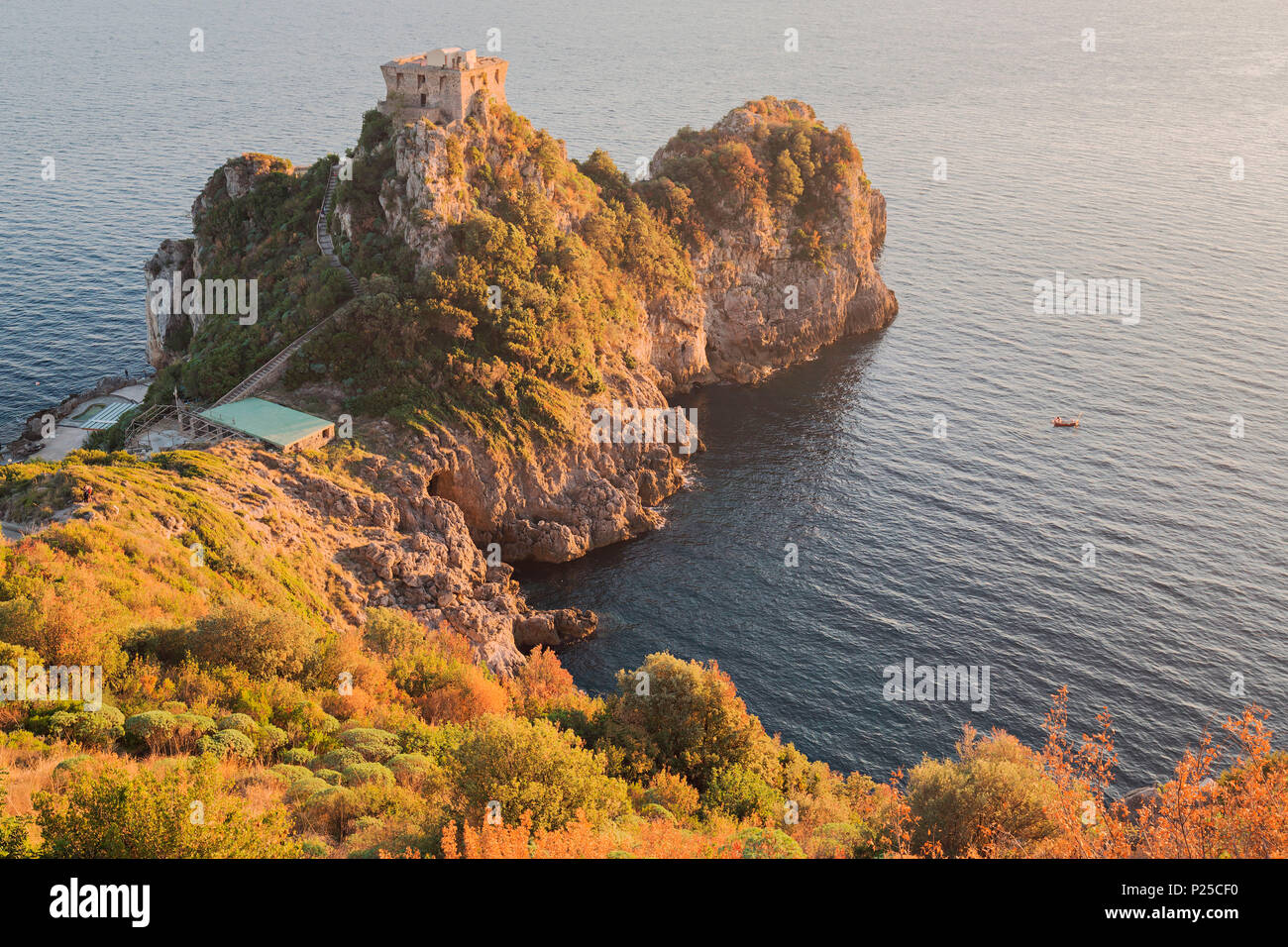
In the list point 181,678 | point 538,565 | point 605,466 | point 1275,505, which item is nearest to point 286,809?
point 181,678

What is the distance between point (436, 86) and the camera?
7962 centimetres

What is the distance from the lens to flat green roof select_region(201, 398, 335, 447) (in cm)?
6394

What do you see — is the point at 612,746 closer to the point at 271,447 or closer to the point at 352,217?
the point at 271,447

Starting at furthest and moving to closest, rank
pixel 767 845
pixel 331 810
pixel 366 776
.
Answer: pixel 366 776 < pixel 331 810 < pixel 767 845

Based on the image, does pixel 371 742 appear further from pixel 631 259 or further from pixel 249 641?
pixel 631 259

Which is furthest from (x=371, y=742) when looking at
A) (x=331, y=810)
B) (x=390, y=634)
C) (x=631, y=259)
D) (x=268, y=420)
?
(x=631, y=259)

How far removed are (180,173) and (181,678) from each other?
14278cm

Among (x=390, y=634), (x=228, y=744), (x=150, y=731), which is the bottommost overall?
(x=390, y=634)

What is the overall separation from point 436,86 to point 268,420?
3363 centimetres

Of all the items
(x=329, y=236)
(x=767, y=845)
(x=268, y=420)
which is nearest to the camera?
(x=767, y=845)

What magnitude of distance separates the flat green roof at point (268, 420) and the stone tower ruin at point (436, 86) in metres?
29.9

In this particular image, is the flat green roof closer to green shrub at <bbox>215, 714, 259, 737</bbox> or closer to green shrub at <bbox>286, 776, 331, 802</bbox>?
green shrub at <bbox>215, 714, 259, 737</bbox>

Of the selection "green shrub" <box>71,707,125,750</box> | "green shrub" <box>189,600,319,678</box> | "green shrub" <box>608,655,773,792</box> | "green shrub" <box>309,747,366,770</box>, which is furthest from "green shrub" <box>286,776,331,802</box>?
"green shrub" <box>608,655,773,792</box>
